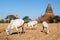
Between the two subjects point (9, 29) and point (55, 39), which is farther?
point (9, 29)

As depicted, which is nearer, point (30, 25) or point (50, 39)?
point (50, 39)

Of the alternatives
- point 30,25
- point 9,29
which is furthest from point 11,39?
point 30,25

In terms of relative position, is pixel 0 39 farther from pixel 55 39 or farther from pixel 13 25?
pixel 55 39

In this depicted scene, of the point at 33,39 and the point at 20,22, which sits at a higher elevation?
the point at 20,22

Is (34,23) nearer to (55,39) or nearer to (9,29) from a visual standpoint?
(9,29)

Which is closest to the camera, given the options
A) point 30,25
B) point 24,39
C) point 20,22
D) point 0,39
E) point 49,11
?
point 24,39

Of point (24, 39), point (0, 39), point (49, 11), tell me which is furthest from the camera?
point (49, 11)

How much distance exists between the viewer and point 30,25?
26.5 metres

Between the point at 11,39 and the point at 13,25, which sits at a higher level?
the point at 13,25

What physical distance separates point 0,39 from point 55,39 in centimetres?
494

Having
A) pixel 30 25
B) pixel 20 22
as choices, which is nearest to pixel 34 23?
pixel 30 25

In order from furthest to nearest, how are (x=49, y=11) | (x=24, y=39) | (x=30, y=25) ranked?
(x=49, y=11) → (x=30, y=25) → (x=24, y=39)

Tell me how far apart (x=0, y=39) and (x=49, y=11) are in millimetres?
109852

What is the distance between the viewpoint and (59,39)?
1454cm
